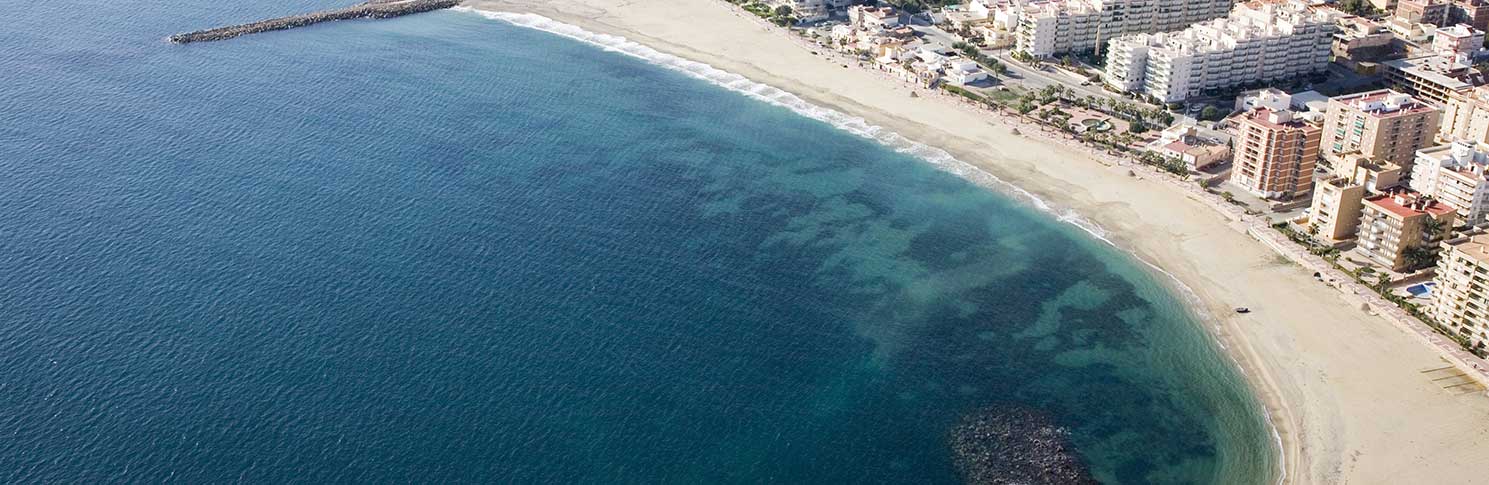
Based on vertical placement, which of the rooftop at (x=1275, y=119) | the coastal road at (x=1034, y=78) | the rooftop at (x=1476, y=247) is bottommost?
the rooftop at (x=1476, y=247)

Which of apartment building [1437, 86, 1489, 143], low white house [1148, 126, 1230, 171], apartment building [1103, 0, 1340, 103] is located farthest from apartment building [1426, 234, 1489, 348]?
apartment building [1103, 0, 1340, 103]

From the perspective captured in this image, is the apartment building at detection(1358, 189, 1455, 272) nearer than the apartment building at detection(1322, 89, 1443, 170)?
Yes

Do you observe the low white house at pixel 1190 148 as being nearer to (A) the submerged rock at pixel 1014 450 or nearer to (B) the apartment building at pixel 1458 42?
(B) the apartment building at pixel 1458 42

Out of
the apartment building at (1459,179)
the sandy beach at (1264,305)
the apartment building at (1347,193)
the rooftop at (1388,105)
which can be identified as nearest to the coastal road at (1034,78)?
the sandy beach at (1264,305)

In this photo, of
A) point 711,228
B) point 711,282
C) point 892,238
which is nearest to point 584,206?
point 711,228

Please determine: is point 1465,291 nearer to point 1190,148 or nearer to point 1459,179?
point 1459,179

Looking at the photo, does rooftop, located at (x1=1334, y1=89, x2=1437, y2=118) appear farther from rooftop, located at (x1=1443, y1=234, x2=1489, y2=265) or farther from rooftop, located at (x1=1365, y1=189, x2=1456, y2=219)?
rooftop, located at (x1=1443, y1=234, x2=1489, y2=265)

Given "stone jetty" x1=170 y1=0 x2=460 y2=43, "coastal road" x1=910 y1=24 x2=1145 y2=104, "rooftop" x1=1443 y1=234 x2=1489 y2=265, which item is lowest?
"rooftop" x1=1443 y1=234 x2=1489 y2=265
